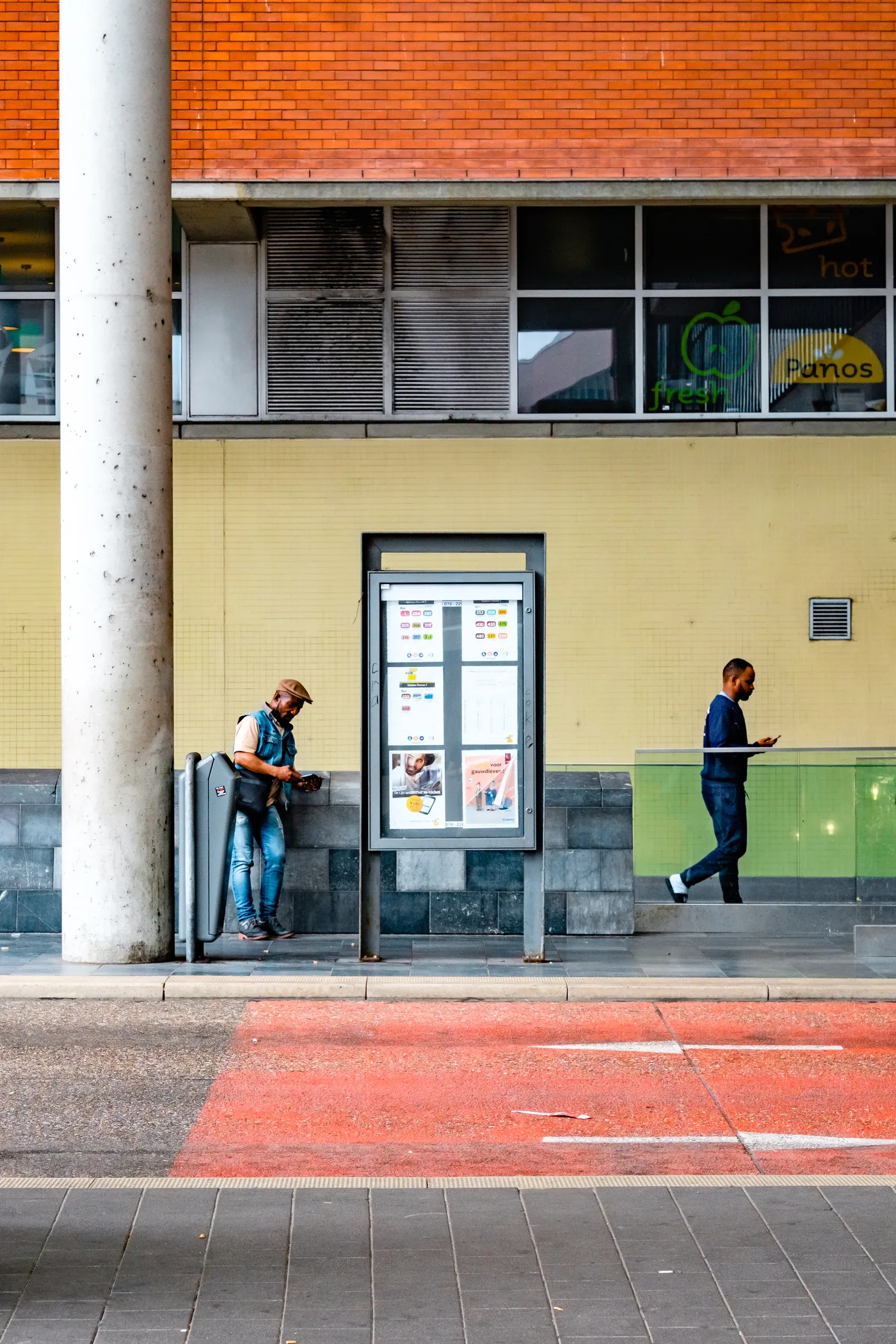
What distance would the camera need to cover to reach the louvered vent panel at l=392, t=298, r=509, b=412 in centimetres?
1520

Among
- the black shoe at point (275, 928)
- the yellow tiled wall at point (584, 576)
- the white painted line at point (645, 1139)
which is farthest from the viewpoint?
the yellow tiled wall at point (584, 576)

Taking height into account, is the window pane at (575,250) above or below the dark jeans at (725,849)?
above

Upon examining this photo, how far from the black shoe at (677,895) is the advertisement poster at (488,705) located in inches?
79.9

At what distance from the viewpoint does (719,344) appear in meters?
15.3

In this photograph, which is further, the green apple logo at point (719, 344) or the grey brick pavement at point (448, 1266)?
the green apple logo at point (719, 344)

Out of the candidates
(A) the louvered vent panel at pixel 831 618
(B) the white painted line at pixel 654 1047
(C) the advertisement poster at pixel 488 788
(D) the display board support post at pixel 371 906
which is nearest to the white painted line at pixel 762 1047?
(B) the white painted line at pixel 654 1047

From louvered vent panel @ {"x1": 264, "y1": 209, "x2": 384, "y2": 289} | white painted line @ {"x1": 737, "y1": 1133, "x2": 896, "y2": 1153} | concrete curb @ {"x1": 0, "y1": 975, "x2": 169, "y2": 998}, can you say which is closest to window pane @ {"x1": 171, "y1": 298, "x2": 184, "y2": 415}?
louvered vent panel @ {"x1": 264, "y1": 209, "x2": 384, "y2": 289}

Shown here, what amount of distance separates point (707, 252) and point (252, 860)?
743 centimetres

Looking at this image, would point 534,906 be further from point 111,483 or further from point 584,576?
point 584,576

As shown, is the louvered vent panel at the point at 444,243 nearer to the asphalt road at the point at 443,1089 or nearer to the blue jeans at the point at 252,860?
the blue jeans at the point at 252,860

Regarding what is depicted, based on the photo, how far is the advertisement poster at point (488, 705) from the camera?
10.6 meters

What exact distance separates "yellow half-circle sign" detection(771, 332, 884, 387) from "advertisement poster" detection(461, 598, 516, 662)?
584 centimetres

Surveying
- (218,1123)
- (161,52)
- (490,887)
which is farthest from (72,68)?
(218,1123)

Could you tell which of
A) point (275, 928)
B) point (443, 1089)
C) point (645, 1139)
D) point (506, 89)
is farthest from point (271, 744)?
point (506, 89)
